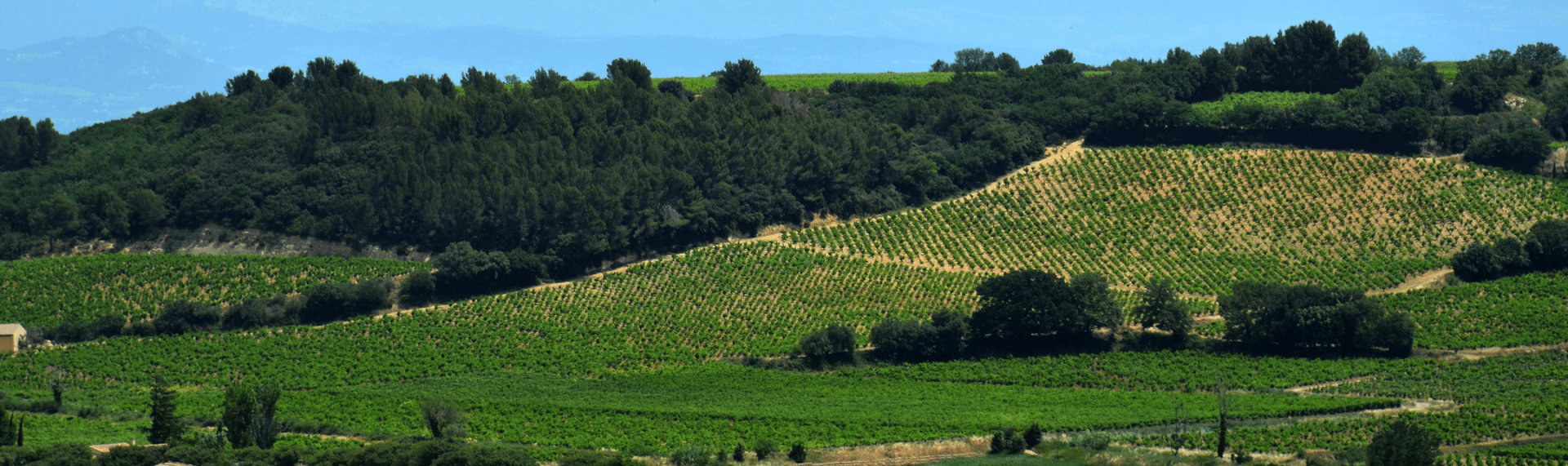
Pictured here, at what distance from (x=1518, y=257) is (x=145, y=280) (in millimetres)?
81691

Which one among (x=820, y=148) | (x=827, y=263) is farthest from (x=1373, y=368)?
(x=820, y=148)

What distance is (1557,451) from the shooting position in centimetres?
5688

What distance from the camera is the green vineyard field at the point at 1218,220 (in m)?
91.1

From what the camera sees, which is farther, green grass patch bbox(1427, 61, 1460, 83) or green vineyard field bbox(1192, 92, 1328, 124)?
green grass patch bbox(1427, 61, 1460, 83)

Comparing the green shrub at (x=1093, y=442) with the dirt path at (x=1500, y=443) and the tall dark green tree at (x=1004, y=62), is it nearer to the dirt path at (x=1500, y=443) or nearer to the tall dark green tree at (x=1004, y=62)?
the dirt path at (x=1500, y=443)

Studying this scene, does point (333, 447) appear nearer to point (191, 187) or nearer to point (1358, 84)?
point (191, 187)

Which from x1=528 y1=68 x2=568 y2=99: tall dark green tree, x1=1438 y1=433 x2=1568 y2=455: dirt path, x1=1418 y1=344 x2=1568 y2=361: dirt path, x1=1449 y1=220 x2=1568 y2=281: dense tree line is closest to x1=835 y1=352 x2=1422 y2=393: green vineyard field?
x1=1418 y1=344 x2=1568 y2=361: dirt path

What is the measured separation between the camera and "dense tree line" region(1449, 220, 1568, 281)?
84688 millimetres

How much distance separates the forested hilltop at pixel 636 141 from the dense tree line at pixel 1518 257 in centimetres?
1467

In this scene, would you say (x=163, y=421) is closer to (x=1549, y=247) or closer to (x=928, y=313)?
(x=928, y=313)

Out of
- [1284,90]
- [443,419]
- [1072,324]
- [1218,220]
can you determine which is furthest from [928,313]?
[1284,90]

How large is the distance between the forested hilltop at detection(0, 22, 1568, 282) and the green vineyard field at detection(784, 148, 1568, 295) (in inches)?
135

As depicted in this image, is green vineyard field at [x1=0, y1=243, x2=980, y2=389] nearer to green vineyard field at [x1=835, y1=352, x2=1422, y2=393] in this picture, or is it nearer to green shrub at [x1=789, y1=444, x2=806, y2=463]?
green vineyard field at [x1=835, y1=352, x2=1422, y2=393]

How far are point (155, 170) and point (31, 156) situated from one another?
40.5 ft
